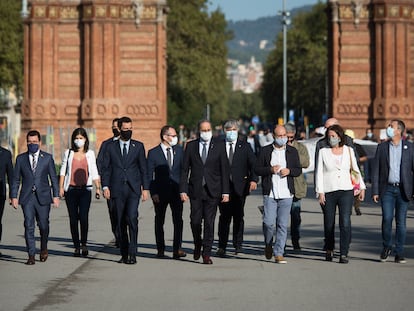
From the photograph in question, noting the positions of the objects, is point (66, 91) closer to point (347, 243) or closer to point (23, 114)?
point (23, 114)

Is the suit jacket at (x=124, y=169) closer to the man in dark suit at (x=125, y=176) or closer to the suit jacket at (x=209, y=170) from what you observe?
the man in dark suit at (x=125, y=176)

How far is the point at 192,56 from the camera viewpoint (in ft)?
253

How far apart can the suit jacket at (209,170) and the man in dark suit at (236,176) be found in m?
0.28

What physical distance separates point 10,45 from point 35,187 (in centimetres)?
5175

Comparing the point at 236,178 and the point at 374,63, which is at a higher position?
the point at 374,63

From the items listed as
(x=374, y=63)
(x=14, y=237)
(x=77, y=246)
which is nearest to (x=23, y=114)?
(x=374, y=63)

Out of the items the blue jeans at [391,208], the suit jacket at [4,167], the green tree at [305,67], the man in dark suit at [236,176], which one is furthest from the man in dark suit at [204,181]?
the green tree at [305,67]

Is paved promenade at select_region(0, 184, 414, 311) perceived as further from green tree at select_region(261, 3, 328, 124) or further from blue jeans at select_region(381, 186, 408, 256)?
green tree at select_region(261, 3, 328, 124)

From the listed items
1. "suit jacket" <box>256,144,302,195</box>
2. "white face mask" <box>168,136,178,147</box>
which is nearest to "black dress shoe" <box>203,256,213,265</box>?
"suit jacket" <box>256,144,302,195</box>

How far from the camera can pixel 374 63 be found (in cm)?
4500

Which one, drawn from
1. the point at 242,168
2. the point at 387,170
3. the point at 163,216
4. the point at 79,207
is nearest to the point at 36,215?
the point at 79,207

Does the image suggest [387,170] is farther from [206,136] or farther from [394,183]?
[206,136]

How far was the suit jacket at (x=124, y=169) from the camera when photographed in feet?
56.4

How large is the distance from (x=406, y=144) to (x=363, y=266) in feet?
6.74
